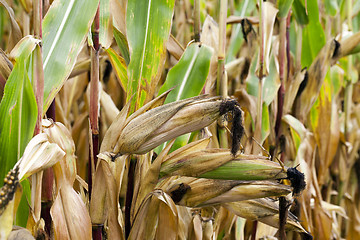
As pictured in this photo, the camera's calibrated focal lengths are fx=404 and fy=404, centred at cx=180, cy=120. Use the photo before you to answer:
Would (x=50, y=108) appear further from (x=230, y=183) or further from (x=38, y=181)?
(x=230, y=183)

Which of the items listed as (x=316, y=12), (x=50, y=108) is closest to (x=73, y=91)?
(x=50, y=108)

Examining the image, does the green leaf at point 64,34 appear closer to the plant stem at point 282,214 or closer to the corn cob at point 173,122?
the corn cob at point 173,122

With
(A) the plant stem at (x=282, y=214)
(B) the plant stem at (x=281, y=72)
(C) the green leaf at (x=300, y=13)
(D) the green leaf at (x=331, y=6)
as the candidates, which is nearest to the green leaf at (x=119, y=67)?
(A) the plant stem at (x=282, y=214)

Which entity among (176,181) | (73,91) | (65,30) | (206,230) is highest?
(65,30)

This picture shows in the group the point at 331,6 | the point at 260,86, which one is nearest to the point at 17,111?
the point at 260,86

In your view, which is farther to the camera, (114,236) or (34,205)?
(114,236)

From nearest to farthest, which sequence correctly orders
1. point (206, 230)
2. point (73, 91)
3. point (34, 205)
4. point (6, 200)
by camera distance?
1. point (6, 200)
2. point (34, 205)
3. point (206, 230)
4. point (73, 91)

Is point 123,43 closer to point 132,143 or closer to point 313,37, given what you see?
point 132,143
